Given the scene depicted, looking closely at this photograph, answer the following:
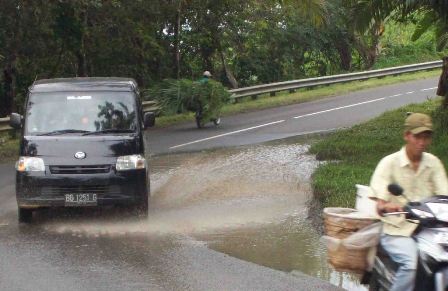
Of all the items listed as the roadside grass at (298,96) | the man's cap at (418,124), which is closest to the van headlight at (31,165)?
the man's cap at (418,124)

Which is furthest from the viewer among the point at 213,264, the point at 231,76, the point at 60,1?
the point at 231,76

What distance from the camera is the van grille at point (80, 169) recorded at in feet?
34.3

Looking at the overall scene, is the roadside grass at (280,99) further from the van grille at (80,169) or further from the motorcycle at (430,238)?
the motorcycle at (430,238)

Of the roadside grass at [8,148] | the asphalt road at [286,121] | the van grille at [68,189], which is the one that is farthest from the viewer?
the asphalt road at [286,121]

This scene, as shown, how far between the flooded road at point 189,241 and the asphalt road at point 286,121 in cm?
469

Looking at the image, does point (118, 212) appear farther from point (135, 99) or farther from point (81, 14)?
point (81, 14)

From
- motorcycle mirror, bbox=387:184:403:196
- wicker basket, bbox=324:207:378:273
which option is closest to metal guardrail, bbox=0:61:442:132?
wicker basket, bbox=324:207:378:273

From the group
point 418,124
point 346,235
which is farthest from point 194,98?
point 418,124

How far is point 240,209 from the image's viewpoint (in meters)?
11.7

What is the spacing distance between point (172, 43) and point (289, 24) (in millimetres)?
6882

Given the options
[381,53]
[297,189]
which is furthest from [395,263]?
[381,53]

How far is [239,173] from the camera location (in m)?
14.7

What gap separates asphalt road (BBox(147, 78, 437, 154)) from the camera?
63.7 ft

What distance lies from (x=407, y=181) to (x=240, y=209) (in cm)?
608
